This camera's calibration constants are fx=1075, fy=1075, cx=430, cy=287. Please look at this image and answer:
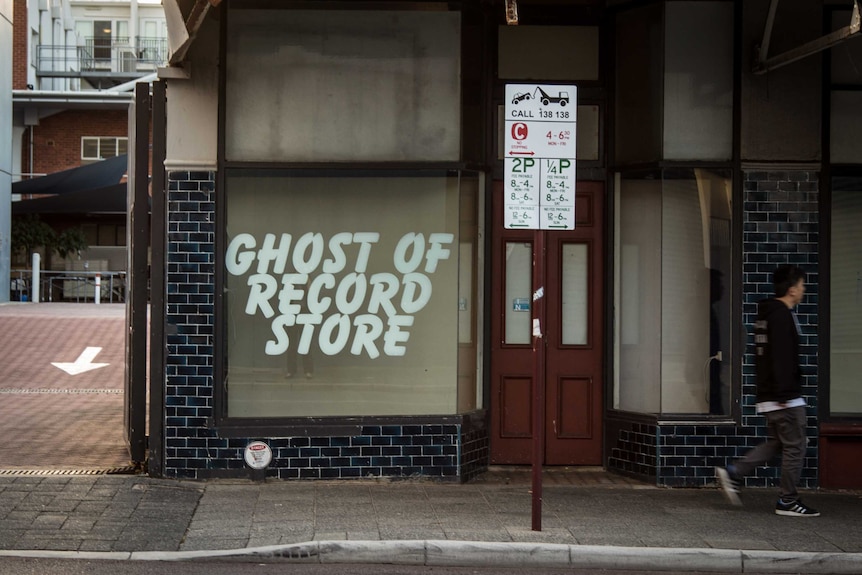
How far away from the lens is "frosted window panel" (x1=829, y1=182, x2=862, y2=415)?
9.48m

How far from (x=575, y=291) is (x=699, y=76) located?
7.25ft

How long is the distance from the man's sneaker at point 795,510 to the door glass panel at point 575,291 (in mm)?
2481

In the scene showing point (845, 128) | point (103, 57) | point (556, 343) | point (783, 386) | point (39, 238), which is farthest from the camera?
point (103, 57)

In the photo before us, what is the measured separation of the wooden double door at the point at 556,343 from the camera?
988 centimetres

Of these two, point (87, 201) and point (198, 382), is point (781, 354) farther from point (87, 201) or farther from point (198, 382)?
point (87, 201)

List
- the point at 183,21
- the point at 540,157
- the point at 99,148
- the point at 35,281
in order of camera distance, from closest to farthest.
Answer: the point at 540,157
the point at 183,21
the point at 35,281
the point at 99,148

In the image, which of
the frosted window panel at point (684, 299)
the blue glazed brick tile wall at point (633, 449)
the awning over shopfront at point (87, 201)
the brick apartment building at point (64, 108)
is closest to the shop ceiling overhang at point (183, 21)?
the frosted window panel at point (684, 299)

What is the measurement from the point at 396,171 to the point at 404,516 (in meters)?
3.01

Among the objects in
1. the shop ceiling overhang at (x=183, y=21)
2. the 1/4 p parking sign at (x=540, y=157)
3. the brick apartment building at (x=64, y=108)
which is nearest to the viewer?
the 1/4 p parking sign at (x=540, y=157)

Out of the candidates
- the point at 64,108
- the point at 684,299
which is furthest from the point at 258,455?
the point at 64,108

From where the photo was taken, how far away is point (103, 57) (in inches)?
1882

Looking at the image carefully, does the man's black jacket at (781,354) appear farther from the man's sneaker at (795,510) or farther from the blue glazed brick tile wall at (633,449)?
the blue glazed brick tile wall at (633,449)

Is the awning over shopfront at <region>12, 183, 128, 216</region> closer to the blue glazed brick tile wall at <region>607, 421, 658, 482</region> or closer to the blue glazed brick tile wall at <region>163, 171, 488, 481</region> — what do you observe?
the blue glazed brick tile wall at <region>163, 171, 488, 481</region>

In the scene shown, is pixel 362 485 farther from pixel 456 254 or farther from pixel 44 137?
pixel 44 137
